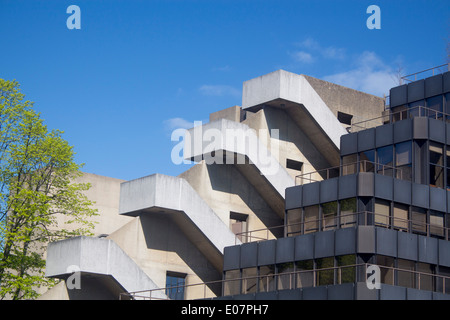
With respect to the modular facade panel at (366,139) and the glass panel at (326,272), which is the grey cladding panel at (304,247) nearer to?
the glass panel at (326,272)

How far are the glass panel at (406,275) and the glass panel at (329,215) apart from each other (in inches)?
185

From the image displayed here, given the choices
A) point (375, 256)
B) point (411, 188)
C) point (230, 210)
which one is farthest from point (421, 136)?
point (230, 210)

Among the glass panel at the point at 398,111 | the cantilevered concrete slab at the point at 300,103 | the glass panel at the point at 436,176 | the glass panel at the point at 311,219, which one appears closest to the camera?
the glass panel at the point at 311,219

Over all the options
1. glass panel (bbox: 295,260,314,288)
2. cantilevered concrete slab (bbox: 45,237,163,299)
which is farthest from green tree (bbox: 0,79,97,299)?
glass panel (bbox: 295,260,314,288)

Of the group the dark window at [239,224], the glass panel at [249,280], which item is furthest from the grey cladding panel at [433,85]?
the glass panel at [249,280]

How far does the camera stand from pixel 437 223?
166ft

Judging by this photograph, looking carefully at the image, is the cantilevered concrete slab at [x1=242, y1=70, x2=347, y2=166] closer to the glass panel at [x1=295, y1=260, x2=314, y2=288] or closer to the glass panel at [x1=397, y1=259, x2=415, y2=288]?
the glass panel at [x1=295, y1=260, x2=314, y2=288]

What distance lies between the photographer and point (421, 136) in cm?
5241

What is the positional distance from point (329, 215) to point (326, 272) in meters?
4.32

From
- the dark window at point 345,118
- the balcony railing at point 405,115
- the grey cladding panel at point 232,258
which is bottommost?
the grey cladding panel at point 232,258

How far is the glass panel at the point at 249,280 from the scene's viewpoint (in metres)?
51.9
